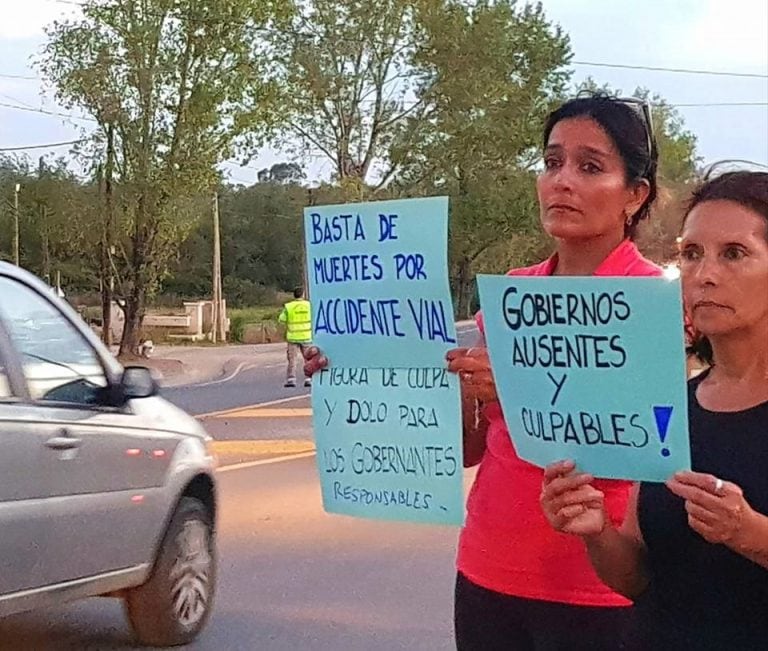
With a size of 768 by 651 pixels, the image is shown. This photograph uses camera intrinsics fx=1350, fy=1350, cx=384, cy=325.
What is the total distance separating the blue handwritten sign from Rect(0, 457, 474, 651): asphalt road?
3973 mm

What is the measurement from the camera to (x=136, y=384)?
5.72 metres

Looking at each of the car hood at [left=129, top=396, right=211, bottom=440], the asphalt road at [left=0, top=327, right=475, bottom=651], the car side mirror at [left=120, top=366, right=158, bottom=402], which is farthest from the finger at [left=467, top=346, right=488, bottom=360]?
the car hood at [left=129, top=396, right=211, bottom=440]

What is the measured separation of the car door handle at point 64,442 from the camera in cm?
512

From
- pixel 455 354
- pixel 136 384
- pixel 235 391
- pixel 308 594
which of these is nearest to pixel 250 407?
pixel 235 391

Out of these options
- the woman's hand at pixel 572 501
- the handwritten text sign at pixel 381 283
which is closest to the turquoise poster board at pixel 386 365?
the handwritten text sign at pixel 381 283

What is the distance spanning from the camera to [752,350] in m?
2.39

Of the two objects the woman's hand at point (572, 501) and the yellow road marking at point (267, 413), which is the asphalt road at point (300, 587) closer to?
the woman's hand at point (572, 501)

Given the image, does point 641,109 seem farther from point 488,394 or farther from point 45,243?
point 45,243

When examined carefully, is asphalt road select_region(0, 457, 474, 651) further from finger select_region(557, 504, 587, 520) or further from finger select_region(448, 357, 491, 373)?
finger select_region(557, 504, 587, 520)

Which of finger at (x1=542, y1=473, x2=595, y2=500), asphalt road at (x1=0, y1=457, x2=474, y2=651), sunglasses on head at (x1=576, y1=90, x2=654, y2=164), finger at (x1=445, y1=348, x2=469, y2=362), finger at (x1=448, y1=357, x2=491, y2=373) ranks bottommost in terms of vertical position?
asphalt road at (x1=0, y1=457, x2=474, y2=651)

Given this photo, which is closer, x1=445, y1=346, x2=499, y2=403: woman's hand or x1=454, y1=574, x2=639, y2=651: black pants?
x1=454, y1=574, x2=639, y2=651: black pants

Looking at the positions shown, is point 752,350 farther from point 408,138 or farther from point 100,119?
point 408,138

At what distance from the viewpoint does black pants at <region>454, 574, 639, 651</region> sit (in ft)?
9.02

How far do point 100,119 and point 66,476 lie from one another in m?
25.6
